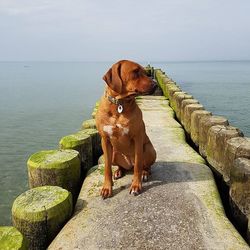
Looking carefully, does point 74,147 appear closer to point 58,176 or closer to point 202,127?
point 58,176

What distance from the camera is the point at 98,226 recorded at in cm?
411

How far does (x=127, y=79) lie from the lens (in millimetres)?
4434

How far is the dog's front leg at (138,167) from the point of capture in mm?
4794

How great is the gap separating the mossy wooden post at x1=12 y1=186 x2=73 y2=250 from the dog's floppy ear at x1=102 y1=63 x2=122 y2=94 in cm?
148

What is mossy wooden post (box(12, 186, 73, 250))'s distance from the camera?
4.03 m

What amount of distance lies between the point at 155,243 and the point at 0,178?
28.4 ft

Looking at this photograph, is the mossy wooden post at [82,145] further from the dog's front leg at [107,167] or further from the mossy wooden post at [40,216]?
the mossy wooden post at [40,216]

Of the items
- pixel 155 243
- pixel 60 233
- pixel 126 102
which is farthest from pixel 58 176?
pixel 155 243

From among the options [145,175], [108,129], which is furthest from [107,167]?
Answer: [145,175]

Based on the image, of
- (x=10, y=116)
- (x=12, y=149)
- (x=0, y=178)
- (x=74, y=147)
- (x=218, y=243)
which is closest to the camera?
(x=218, y=243)

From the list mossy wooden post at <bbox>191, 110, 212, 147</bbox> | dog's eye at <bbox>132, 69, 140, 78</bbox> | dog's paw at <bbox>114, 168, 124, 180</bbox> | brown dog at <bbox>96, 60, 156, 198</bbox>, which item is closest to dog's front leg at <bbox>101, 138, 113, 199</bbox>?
brown dog at <bbox>96, 60, 156, 198</bbox>

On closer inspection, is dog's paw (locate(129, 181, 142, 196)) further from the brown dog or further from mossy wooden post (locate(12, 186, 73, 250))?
mossy wooden post (locate(12, 186, 73, 250))

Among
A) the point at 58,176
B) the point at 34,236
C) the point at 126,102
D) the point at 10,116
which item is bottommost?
the point at 10,116

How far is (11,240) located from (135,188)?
1.88 m
